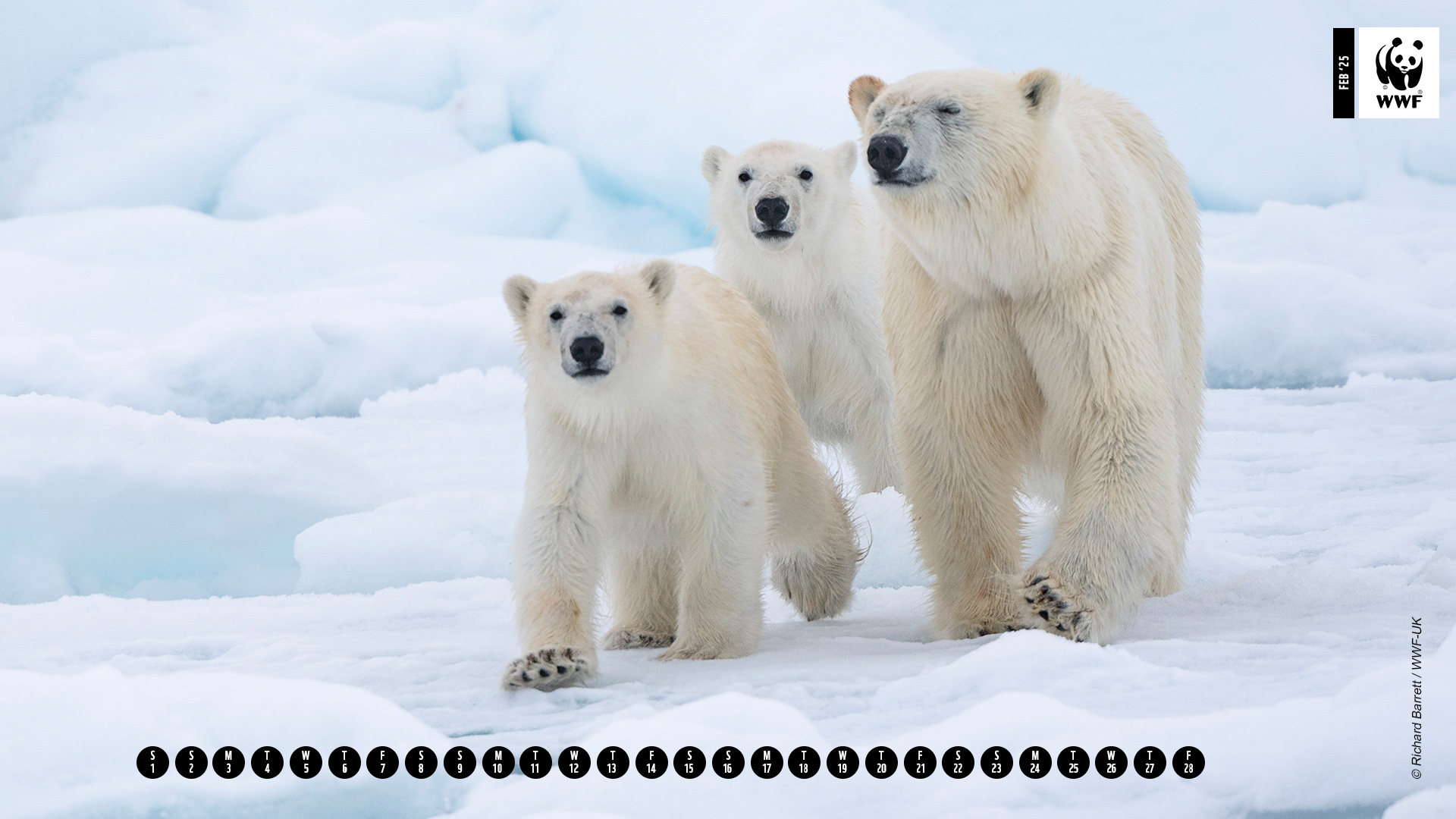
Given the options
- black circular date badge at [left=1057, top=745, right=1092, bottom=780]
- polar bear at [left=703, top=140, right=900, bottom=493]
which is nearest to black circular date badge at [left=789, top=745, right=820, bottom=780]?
black circular date badge at [left=1057, top=745, right=1092, bottom=780]

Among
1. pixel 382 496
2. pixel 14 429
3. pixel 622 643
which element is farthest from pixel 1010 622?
pixel 14 429

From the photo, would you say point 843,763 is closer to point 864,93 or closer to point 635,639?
point 635,639

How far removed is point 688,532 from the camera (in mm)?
3236

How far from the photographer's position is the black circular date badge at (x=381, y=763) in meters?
2.16

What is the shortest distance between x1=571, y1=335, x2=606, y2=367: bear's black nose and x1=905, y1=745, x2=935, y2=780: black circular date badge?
1.23m

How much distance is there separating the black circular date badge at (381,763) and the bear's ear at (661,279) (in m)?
1.41

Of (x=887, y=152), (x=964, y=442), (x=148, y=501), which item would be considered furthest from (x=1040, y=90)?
(x=148, y=501)

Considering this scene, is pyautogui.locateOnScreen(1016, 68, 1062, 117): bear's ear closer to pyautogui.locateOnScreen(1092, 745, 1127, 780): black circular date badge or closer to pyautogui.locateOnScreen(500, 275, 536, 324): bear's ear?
pyautogui.locateOnScreen(500, 275, 536, 324): bear's ear

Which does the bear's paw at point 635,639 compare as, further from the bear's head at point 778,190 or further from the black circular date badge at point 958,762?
the black circular date badge at point 958,762

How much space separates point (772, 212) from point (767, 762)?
8.77ft

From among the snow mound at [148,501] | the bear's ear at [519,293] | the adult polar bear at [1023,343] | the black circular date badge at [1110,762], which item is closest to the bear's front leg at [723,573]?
the adult polar bear at [1023,343]

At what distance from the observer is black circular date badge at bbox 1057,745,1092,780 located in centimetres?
204

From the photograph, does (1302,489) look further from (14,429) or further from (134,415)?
(14,429)

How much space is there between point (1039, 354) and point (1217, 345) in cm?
549
